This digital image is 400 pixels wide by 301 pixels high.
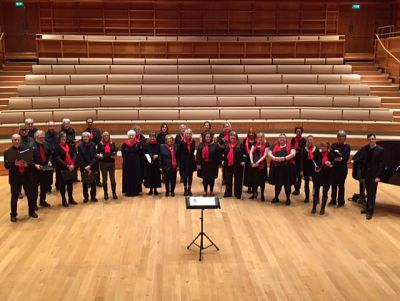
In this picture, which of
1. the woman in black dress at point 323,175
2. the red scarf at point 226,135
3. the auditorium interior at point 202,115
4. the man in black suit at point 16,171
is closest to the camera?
the auditorium interior at point 202,115

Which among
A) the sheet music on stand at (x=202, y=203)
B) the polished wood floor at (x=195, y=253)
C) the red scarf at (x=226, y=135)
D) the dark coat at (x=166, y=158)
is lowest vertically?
the polished wood floor at (x=195, y=253)

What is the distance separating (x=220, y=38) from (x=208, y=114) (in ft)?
12.1

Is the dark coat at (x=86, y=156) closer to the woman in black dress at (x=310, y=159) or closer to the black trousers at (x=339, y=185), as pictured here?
the woman in black dress at (x=310, y=159)

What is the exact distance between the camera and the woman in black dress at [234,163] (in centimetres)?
616

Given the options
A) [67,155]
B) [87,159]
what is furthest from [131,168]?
[67,155]

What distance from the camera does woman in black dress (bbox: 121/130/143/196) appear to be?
6.22 meters

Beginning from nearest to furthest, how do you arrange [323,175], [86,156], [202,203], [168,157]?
[202,203] < [323,175] < [86,156] < [168,157]

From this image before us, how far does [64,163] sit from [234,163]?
2448mm

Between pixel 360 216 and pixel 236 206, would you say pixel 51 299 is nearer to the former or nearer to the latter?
pixel 236 206

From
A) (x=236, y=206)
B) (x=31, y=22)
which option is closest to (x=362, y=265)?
(x=236, y=206)

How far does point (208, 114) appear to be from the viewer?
9.05 metres

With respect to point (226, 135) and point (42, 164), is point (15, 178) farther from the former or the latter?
point (226, 135)

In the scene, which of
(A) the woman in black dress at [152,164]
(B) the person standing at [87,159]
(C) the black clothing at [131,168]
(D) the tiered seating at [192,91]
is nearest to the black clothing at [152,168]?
(A) the woman in black dress at [152,164]

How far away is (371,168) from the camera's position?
5309mm
